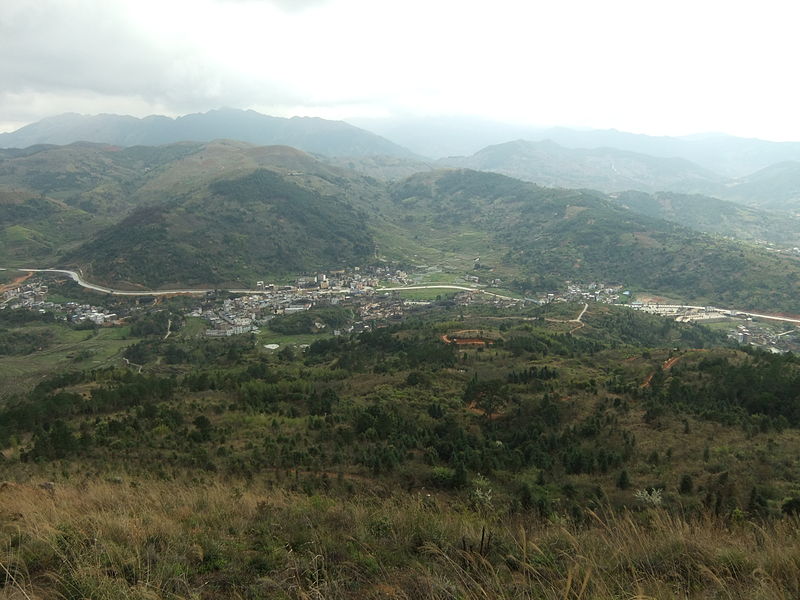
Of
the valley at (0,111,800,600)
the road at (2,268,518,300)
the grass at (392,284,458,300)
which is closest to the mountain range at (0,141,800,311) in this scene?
the valley at (0,111,800,600)

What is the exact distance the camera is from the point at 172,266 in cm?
9100

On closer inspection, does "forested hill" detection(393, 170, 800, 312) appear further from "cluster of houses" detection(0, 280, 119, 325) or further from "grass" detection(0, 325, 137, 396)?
"cluster of houses" detection(0, 280, 119, 325)

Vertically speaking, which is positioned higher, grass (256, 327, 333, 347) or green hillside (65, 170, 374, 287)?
green hillside (65, 170, 374, 287)

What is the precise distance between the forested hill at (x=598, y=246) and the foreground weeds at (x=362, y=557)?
86.8m

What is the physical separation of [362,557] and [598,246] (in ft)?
396

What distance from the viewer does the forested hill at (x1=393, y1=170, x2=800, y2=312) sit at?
81625 millimetres

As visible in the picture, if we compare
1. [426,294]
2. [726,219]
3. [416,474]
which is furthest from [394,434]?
[726,219]

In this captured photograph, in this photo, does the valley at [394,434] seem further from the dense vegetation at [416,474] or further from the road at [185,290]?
the road at [185,290]

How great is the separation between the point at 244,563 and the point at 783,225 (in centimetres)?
21370

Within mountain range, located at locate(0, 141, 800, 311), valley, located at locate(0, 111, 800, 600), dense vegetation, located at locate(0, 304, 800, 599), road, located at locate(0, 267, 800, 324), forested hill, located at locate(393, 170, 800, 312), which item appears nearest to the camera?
dense vegetation, located at locate(0, 304, 800, 599)

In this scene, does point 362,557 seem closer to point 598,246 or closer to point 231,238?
point 231,238

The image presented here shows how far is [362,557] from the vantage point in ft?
16.5

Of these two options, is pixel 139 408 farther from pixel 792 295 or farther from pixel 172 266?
pixel 792 295

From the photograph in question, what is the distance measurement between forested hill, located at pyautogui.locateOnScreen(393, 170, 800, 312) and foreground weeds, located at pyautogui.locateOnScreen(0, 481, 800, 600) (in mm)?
86835
